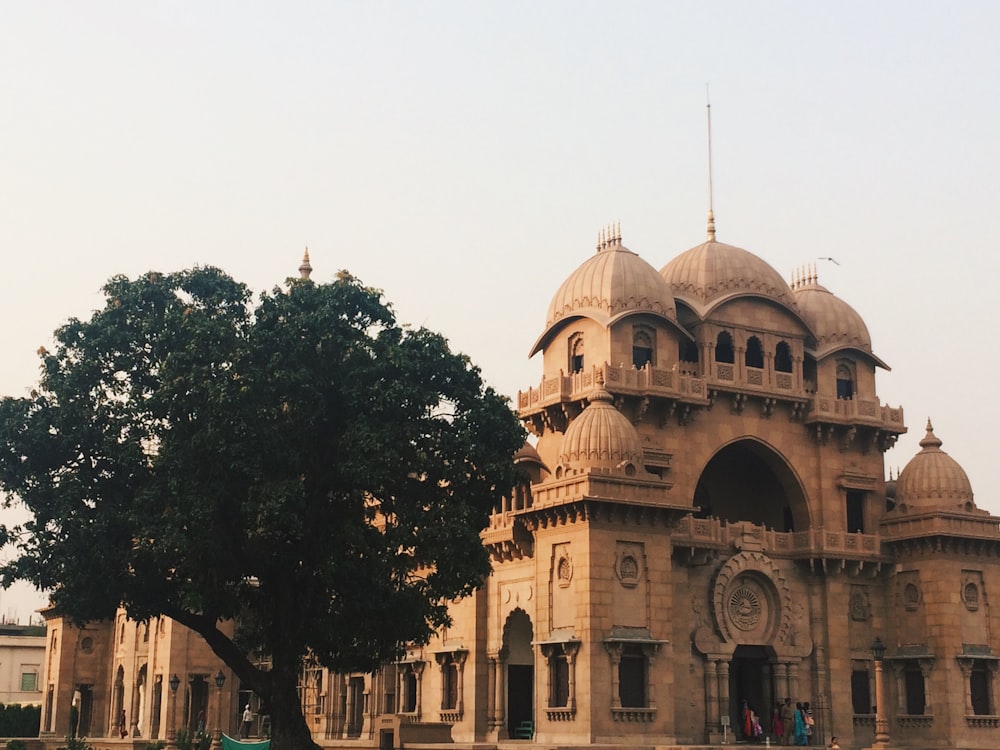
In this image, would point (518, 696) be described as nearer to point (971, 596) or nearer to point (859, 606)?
point (859, 606)

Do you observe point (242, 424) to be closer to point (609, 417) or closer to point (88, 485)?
point (88, 485)

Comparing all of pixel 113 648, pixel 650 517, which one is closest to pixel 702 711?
pixel 650 517

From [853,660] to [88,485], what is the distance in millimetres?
24786

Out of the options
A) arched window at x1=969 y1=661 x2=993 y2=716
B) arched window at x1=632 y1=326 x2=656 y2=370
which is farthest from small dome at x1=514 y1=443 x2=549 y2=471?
→ arched window at x1=969 y1=661 x2=993 y2=716

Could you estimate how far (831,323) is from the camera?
46.5 metres

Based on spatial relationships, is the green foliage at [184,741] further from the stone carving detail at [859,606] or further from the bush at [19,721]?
the bush at [19,721]

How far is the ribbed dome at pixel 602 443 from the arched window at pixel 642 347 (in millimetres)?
3604

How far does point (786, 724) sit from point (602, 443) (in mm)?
11051

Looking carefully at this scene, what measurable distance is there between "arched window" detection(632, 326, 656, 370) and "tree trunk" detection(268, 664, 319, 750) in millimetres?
15512

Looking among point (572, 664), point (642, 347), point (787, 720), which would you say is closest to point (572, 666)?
point (572, 664)

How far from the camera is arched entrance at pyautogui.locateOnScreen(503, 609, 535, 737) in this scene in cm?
4294

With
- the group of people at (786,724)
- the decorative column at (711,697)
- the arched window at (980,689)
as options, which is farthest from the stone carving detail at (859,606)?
the decorative column at (711,697)

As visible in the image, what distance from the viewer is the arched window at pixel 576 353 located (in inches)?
1732

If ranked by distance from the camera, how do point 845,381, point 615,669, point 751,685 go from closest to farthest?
1. point 615,669
2. point 751,685
3. point 845,381
